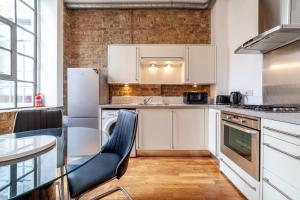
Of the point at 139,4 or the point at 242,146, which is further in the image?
the point at 139,4

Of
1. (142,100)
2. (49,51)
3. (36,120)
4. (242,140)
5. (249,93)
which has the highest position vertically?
(49,51)

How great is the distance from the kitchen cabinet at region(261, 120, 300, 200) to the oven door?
0.36ft

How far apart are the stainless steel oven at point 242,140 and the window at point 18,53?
120 inches

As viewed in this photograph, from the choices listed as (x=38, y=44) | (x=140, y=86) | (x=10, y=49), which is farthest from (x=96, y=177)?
Answer: (x=38, y=44)

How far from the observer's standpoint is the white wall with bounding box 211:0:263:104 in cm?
304

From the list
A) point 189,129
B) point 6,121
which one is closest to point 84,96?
point 6,121

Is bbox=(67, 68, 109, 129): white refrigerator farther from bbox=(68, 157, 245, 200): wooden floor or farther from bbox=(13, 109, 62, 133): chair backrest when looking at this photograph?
bbox=(13, 109, 62, 133): chair backrest

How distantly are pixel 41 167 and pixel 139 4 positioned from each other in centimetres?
371

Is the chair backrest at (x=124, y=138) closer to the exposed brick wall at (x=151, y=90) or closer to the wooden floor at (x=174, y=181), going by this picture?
the wooden floor at (x=174, y=181)

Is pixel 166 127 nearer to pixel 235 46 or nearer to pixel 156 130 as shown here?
pixel 156 130

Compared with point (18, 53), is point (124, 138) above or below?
below

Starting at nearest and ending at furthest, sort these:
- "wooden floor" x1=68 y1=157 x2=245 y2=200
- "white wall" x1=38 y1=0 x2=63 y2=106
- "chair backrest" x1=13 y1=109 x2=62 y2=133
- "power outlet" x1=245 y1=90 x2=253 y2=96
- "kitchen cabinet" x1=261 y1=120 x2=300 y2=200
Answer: "kitchen cabinet" x1=261 y1=120 x2=300 y2=200, "chair backrest" x1=13 y1=109 x2=62 y2=133, "wooden floor" x1=68 y1=157 x2=245 y2=200, "power outlet" x1=245 y1=90 x2=253 y2=96, "white wall" x1=38 y1=0 x2=63 y2=106

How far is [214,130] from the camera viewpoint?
3312mm

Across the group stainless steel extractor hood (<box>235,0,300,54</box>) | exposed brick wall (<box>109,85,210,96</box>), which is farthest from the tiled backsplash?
stainless steel extractor hood (<box>235,0,300,54</box>)
